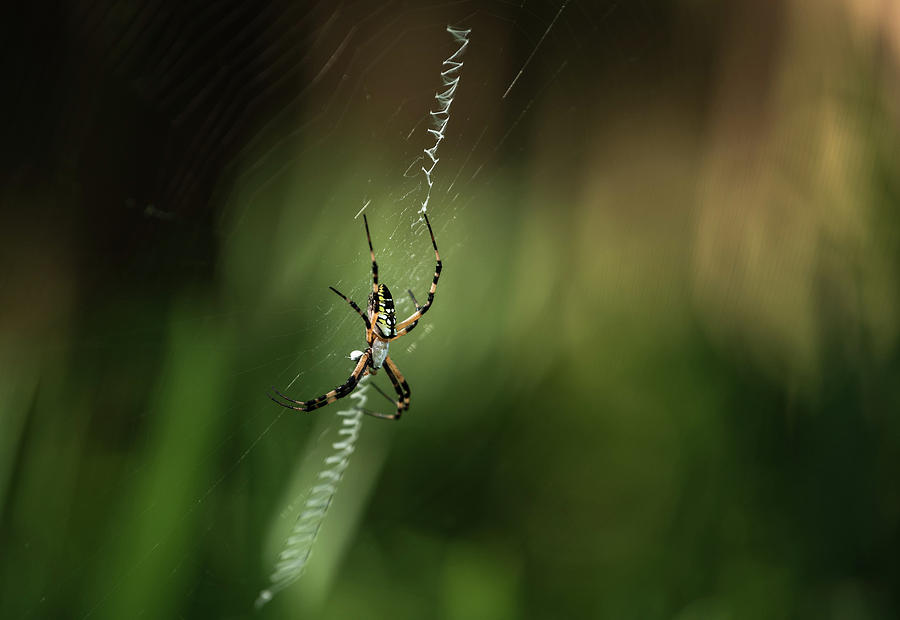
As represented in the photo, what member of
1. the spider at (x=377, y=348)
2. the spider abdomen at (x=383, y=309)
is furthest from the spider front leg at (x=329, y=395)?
the spider abdomen at (x=383, y=309)

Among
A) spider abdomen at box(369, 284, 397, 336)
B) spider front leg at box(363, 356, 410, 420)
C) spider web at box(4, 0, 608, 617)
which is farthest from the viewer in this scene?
spider front leg at box(363, 356, 410, 420)

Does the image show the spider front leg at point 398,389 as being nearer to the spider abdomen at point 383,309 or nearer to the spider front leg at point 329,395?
the spider front leg at point 329,395

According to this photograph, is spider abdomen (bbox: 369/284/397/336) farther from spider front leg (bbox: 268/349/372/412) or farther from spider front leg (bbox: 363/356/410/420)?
spider front leg (bbox: 363/356/410/420)

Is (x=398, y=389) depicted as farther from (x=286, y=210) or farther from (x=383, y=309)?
(x=286, y=210)

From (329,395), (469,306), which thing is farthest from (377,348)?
(469,306)

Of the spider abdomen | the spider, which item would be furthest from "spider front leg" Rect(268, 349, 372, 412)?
the spider abdomen

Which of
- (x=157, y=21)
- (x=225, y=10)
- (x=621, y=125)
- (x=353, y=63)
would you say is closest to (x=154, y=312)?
(x=157, y=21)

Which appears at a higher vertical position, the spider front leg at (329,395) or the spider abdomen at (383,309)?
the spider abdomen at (383,309)

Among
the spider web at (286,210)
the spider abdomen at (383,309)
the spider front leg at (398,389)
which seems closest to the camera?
the spider web at (286,210)
